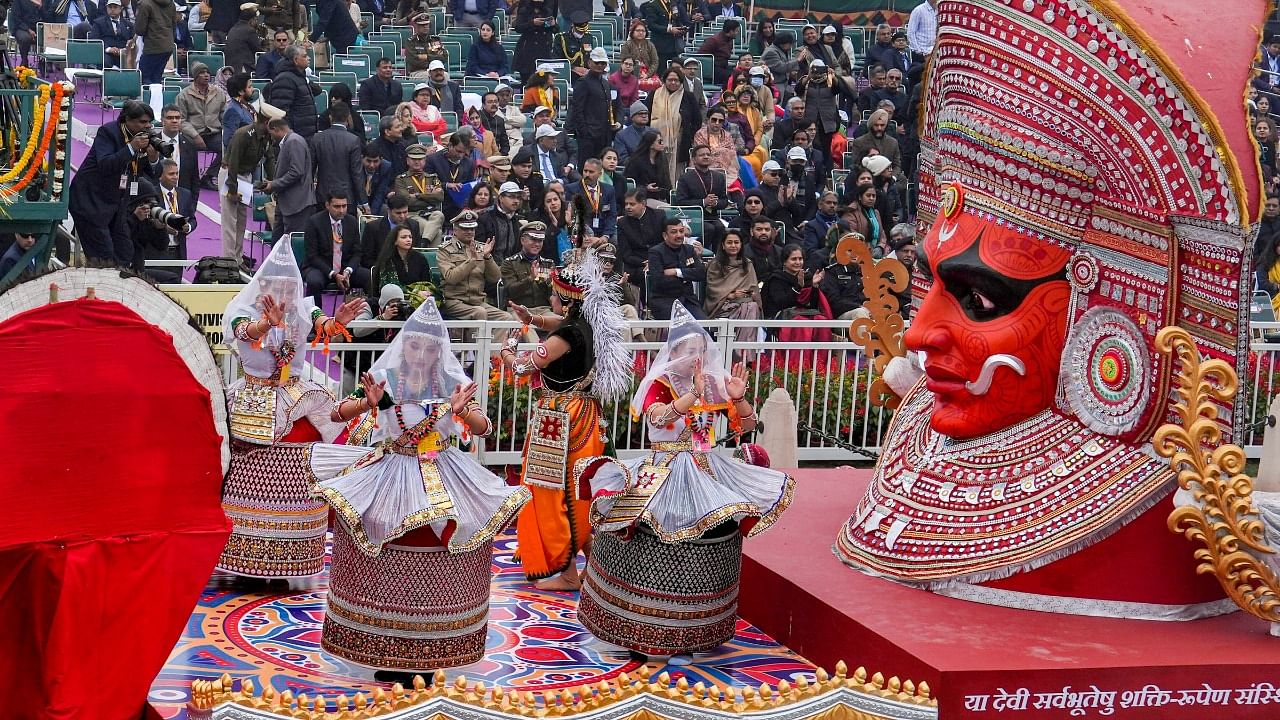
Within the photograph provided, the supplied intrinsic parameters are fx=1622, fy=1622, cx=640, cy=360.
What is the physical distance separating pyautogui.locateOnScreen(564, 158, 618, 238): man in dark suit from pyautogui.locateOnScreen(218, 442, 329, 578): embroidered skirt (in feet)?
23.4

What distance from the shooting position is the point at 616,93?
18.0 meters

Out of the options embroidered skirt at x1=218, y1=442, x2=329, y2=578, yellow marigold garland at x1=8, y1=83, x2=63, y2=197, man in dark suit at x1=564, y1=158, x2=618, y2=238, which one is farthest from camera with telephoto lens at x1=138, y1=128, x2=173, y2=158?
embroidered skirt at x1=218, y1=442, x2=329, y2=578

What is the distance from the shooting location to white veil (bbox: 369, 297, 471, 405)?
6.88 metres

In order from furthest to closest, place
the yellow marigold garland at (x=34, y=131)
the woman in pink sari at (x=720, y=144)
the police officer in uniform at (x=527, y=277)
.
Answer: the woman in pink sari at (x=720, y=144) → the police officer in uniform at (x=527, y=277) → the yellow marigold garland at (x=34, y=131)

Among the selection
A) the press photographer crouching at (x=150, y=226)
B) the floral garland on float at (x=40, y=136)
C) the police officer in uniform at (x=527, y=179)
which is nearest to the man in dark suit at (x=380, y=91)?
the police officer in uniform at (x=527, y=179)

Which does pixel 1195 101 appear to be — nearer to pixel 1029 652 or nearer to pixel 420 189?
pixel 1029 652

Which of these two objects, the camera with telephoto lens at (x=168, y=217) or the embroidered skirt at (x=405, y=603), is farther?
the camera with telephoto lens at (x=168, y=217)

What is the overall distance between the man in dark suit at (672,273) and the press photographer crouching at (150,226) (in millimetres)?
3764

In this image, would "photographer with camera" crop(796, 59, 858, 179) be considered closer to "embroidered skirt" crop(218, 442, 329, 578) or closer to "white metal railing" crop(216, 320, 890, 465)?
"white metal railing" crop(216, 320, 890, 465)

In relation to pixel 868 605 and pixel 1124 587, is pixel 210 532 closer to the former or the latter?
pixel 868 605

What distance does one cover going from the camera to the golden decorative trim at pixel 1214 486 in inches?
268

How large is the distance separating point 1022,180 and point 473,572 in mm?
3074

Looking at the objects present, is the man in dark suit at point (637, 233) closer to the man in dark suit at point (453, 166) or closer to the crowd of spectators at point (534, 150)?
the crowd of spectators at point (534, 150)

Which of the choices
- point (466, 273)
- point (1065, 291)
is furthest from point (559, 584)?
point (466, 273)
